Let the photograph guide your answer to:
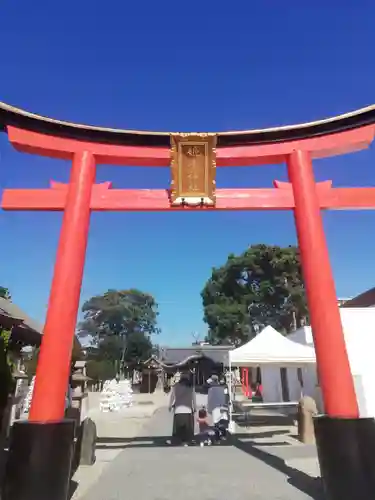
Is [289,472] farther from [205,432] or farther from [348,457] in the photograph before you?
[205,432]

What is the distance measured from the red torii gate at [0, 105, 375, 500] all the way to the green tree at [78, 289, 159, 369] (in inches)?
1780

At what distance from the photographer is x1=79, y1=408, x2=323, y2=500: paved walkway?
4832 millimetres

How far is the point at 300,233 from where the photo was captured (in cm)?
650

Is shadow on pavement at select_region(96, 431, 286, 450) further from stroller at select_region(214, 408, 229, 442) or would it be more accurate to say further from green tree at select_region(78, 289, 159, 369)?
green tree at select_region(78, 289, 159, 369)

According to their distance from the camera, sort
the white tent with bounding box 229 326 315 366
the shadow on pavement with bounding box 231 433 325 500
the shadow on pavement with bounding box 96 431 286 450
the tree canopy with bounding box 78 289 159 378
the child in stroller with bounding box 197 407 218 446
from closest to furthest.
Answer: the shadow on pavement with bounding box 231 433 325 500
the shadow on pavement with bounding box 96 431 286 450
the child in stroller with bounding box 197 407 218 446
the white tent with bounding box 229 326 315 366
the tree canopy with bounding box 78 289 159 378

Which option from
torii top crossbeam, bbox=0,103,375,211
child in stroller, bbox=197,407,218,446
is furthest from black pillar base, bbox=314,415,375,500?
child in stroller, bbox=197,407,218,446

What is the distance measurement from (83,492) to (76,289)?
283 cm

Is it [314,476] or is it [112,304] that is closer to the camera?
[314,476]

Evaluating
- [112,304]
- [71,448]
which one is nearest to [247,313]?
[112,304]

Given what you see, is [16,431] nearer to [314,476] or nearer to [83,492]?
[83,492]

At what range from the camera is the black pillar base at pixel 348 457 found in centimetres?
424

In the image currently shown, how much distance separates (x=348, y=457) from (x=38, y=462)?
3.62 metres

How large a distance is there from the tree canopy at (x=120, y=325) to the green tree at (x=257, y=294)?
15.4m

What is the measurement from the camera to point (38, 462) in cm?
421
